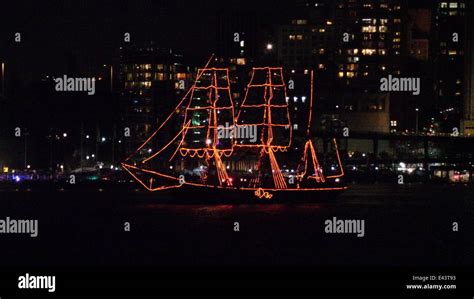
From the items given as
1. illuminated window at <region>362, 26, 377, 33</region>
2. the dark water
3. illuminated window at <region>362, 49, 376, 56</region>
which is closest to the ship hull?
the dark water

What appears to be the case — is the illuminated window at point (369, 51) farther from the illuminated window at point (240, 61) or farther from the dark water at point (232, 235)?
the dark water at point (232, 235)

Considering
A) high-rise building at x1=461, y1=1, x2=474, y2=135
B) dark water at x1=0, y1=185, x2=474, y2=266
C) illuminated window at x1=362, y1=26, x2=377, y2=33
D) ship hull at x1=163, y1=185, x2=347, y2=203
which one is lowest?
dark water at x1=0, y1=185, x2=474, y2=266

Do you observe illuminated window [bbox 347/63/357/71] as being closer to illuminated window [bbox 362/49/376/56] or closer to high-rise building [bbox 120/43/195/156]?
illuminated window [bbox 362/49/376/56]

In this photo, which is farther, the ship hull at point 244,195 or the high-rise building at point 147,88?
the high-rise building at point 147,88

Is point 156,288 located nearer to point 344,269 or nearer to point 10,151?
point 344,269

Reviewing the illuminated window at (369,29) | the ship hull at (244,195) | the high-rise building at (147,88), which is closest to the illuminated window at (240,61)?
the high-rise building at (147,88)

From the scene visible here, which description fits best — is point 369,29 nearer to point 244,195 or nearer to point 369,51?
point 369,51

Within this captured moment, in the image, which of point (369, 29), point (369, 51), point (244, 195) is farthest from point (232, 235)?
point (369, 29)

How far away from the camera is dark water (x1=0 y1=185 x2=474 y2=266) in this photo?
4091cm

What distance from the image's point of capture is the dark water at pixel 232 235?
134 feet

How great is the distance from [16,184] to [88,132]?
2438 cm

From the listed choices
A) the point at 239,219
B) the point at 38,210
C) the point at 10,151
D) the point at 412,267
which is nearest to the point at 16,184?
the point at 10,151

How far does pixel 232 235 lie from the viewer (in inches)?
1935

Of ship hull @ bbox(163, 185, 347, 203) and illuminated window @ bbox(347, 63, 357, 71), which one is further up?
illuminated window @ bbox(347, 63, 357, 71)
